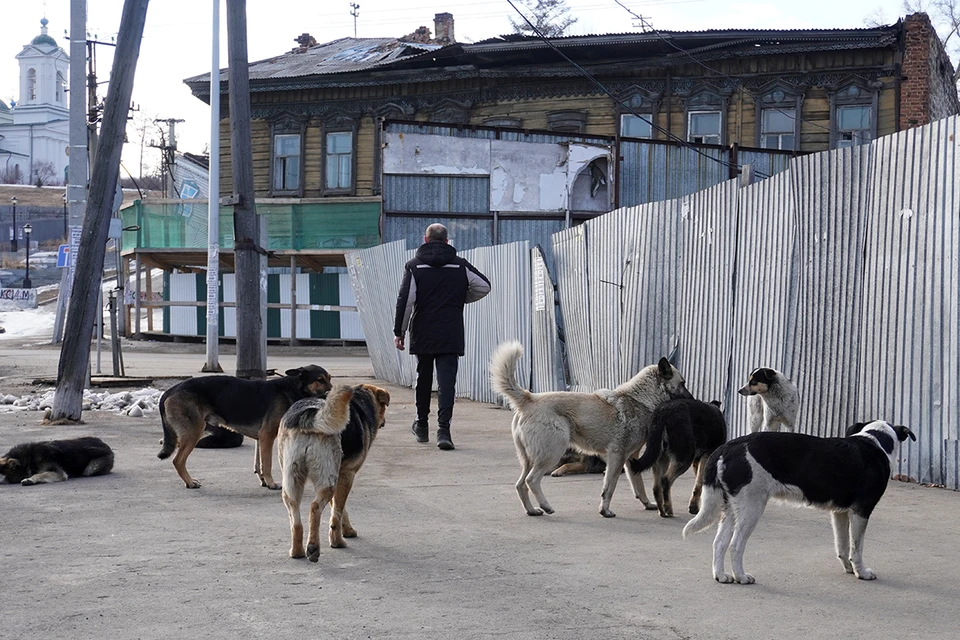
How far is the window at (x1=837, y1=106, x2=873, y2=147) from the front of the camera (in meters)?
28.0

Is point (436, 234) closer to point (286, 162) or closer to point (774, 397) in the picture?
point (774, 397)

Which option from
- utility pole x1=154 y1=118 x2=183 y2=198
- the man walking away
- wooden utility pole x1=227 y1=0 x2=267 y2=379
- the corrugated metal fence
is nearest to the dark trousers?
the man walking away

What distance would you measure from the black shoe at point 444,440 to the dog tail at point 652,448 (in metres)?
3.19

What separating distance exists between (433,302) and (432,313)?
12 cm

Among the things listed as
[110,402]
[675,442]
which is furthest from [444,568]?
[110,402]

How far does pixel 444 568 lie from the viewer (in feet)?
18.4

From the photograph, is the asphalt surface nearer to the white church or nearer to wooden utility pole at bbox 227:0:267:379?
wooden utility pole at bbox 227:0:267:379

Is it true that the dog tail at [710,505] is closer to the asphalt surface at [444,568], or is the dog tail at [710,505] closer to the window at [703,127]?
the asphalt surface at [444,568]

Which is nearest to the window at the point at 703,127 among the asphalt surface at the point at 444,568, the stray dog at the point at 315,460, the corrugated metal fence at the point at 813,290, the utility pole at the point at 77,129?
the utility pole at the point at 77,129

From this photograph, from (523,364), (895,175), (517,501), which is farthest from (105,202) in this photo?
(895,175)

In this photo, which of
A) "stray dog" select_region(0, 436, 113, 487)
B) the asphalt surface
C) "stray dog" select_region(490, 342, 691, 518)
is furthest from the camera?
"stray dog" select_region(0, 436, 113, 487)

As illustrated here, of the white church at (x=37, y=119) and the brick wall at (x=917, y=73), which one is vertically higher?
the white church at (x=37, y=119)

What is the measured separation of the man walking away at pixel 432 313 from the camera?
1087 cm

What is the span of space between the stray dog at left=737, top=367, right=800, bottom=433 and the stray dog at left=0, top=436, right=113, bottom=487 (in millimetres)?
5101
